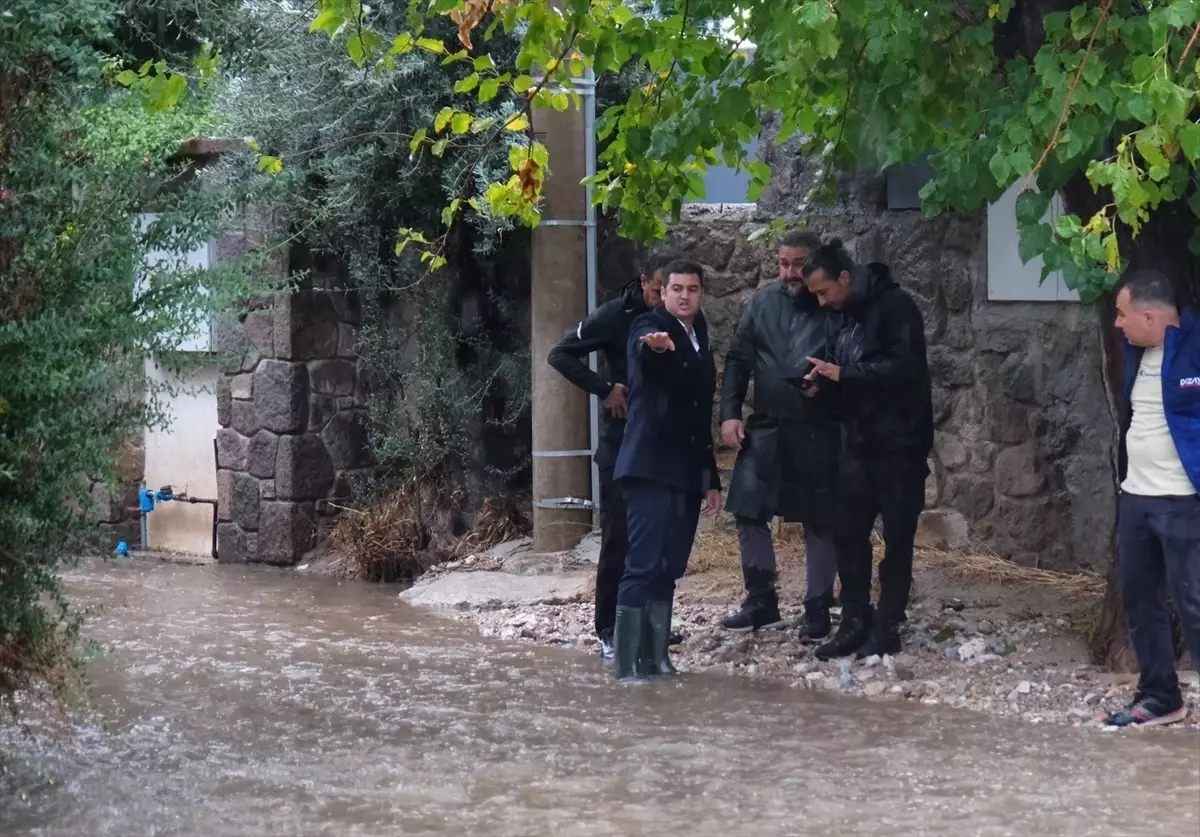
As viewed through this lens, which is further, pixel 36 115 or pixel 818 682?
pixel 818 682

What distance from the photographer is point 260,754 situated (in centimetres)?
555

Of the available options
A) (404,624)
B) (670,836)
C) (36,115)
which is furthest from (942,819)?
(404,624)

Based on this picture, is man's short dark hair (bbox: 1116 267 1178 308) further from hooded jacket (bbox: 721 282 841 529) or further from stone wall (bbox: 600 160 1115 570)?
stone wall (bbox: 600 160 1115 570)

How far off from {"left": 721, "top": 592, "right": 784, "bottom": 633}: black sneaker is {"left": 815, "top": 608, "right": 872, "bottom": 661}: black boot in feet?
1.70

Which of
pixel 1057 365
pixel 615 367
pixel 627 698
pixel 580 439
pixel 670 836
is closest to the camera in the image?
pixel 670 836

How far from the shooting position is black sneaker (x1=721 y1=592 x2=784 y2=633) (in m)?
7.36

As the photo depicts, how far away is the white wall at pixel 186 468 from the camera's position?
34.8ft

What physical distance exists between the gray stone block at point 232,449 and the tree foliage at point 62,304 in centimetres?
506

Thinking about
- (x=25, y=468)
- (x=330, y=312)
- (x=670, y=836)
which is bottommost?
(x=670, y=836)

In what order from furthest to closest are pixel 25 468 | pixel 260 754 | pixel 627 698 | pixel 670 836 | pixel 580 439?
pixel 580 439 → pixel 627 698 → pixel 260 754 → pixel 25 468 → pixel 670 836

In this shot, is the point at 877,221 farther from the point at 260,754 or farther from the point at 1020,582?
the point at 260,754

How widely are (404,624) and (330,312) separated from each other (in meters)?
2.79

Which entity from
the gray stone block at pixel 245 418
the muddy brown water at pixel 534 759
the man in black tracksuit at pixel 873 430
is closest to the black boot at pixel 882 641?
the man in black tracksuit at pixel 873 430

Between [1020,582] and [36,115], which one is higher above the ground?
[36,115]
